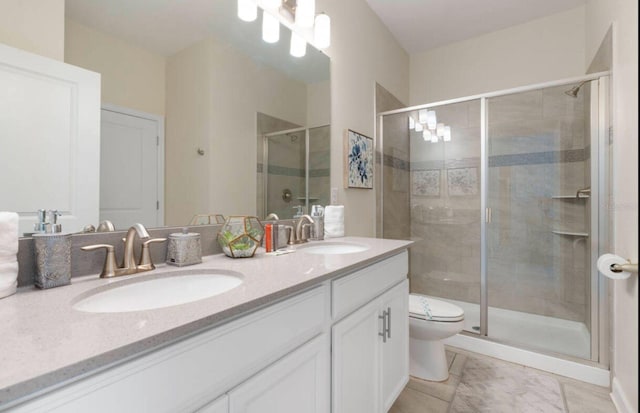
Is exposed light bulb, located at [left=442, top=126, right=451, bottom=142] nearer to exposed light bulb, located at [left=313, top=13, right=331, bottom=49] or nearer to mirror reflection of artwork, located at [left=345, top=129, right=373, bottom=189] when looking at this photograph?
mirror reflection of artwork, located at [left=345, top=129, right=373, bottom=189]

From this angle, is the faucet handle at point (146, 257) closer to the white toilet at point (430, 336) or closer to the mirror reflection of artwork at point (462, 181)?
the white toilet at point (430, 336)

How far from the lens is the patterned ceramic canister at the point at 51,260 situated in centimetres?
72

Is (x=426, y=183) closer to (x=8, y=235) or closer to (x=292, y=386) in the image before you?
(x=292, y=386)

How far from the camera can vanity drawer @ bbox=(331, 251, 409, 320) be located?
101cm

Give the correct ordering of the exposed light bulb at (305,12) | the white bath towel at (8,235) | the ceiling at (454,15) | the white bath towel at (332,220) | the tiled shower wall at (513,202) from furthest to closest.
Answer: the ceiling at (454,15) → the tiled shower wall at (513,202) → the white bath towel at (332,220) → the exposed light bulb at (305,12) → the white bath towel at (8,235)

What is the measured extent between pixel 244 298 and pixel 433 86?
316 cm

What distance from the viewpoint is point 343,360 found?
3.37 feet

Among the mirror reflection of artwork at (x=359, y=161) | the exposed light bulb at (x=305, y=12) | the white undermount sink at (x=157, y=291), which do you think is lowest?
A: the white undermount sink at (x=157, y=291)

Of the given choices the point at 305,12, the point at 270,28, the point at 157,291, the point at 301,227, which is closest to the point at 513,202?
the point at 301,227

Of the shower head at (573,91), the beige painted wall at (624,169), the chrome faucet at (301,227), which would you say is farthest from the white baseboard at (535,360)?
the shower head at (573,91)

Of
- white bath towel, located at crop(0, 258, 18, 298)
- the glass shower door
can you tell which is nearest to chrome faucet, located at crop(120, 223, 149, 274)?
white bath towel, located at crop(0, 258, 18, 298)

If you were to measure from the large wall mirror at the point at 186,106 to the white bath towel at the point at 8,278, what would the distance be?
25 centimetres

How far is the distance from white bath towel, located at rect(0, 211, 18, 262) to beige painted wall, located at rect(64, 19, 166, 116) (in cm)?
44

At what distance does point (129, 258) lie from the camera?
0.90 m
